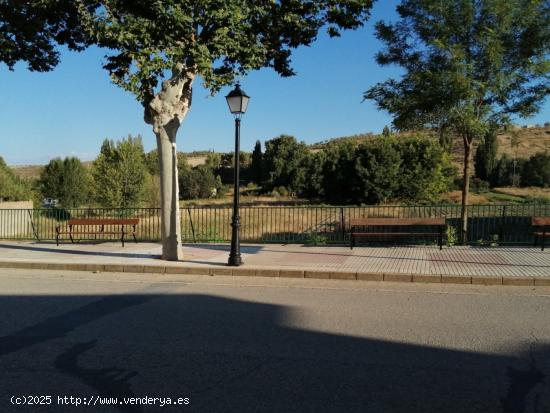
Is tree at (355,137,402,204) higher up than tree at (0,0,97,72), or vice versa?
tree at (0,0,97,72)

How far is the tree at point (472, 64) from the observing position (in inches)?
518

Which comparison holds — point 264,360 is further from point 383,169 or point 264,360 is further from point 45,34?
point 383,169

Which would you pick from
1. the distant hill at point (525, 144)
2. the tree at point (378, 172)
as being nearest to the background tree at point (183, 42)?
the tree at point (378, 172)

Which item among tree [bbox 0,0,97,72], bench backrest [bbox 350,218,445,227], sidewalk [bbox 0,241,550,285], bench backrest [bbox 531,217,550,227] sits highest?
tree [bbox 0,0,97,72]

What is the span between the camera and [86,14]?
35.8ft

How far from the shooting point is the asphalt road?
4250mm

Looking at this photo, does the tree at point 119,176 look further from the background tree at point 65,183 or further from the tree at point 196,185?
the tree at point 196,185

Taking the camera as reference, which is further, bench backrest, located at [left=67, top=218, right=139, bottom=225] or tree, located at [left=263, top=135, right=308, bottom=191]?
tree, located at [left=263, top=135, right=308, bottom=191]

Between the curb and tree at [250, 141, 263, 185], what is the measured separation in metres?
68.8

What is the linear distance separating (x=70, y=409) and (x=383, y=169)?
4380 cm

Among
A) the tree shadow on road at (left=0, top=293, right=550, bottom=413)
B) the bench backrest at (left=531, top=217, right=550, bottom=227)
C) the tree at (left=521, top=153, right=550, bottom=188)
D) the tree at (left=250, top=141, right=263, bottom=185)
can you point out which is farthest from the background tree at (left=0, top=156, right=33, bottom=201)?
the tree at (left=521, top=153, right=550, bottom=188)

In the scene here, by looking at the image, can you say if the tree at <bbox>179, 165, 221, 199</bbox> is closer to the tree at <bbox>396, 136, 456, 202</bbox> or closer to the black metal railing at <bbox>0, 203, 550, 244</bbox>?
the tree at <bbox>396, 136, 456, 202</bbox>

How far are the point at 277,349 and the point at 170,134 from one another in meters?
7.62

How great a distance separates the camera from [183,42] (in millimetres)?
11242
